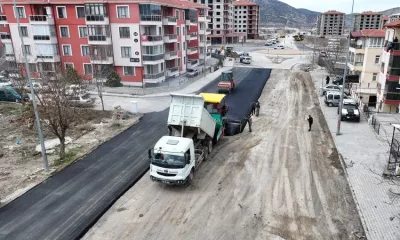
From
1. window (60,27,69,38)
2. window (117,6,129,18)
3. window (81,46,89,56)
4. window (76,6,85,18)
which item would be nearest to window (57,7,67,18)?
Result: window (60,27,69,38)

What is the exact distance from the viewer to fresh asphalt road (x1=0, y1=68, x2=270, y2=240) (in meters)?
13.6

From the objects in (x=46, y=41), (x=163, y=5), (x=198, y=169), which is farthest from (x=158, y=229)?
(x=46, y=41)

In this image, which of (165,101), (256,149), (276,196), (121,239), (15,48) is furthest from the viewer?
(15,48)

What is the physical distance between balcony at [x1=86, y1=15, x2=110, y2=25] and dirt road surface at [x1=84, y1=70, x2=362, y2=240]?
25.7m

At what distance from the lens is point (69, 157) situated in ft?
68.3

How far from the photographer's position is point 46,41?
42938 millimetres

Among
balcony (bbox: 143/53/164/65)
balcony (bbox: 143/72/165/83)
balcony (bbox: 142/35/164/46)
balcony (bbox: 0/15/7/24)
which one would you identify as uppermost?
balcony (bbox: 0/15/7/24)

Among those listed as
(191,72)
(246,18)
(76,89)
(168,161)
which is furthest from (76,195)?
(246,18)

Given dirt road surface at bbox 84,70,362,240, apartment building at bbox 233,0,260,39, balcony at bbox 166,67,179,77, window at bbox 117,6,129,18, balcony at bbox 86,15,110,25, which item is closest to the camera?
dirt road surface at bbox 84,70,362,240

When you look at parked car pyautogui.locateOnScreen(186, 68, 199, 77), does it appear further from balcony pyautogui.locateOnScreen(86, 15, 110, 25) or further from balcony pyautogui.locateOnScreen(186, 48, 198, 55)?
balcony pyautogui.locateOnScreen(86, 15, 110, 25)

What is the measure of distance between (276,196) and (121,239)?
788 cm

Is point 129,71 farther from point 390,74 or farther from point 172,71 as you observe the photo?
point 390,74

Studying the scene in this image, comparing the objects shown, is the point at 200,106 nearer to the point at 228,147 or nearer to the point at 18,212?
the point at 228,147

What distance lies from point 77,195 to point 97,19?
98.6 feet
